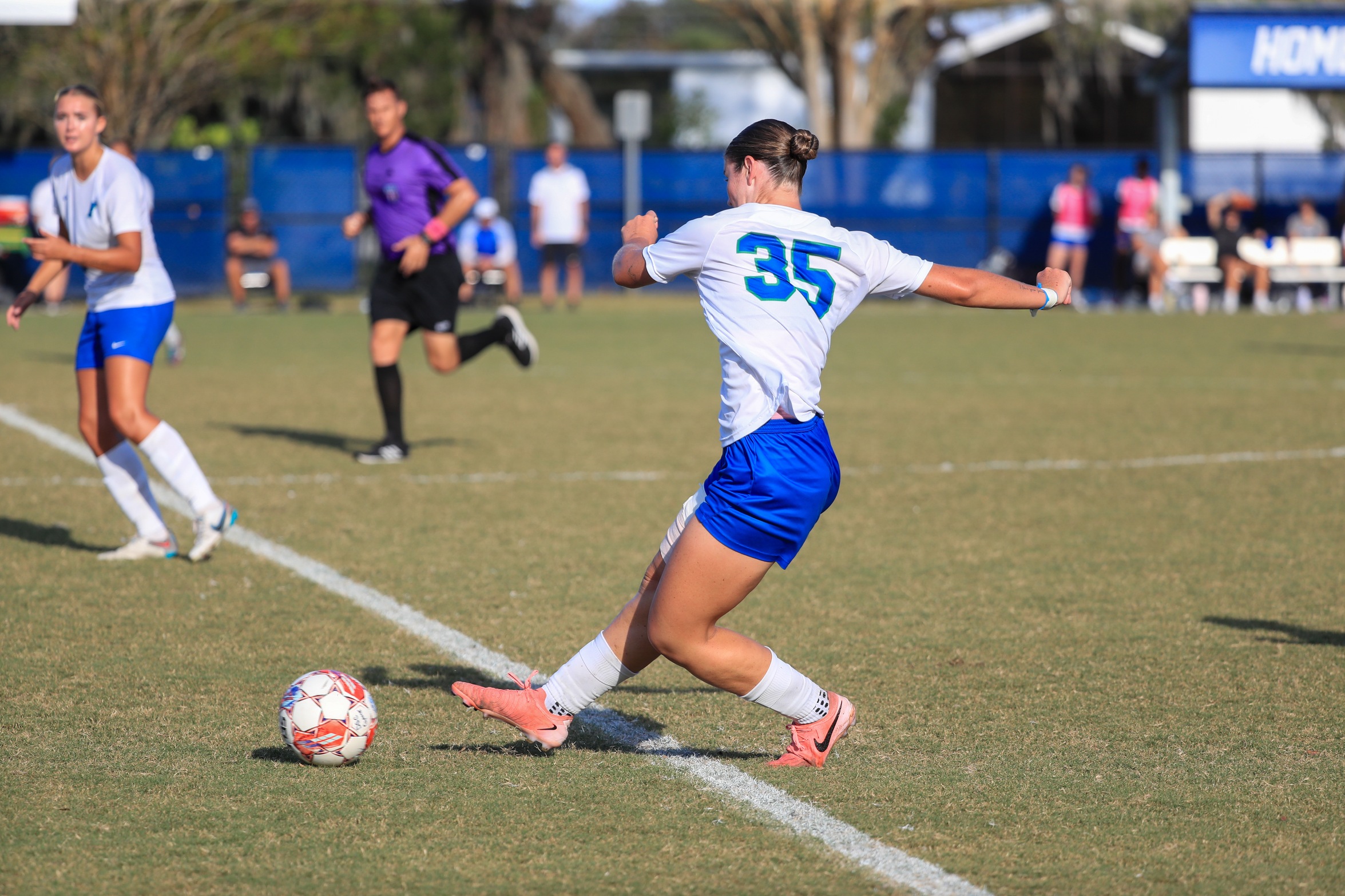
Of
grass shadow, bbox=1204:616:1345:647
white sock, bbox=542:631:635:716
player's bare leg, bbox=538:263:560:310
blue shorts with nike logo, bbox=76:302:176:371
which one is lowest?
grass shadow, bbox=1204:616:1345:647

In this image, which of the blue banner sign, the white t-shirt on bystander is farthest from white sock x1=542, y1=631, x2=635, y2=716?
the blue banner sign

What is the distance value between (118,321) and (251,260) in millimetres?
18554

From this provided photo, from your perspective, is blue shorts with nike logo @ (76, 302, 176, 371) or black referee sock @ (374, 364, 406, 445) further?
black referee sock @ (374, 364, 406, 445)

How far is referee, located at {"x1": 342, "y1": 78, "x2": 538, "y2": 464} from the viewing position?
379 inches

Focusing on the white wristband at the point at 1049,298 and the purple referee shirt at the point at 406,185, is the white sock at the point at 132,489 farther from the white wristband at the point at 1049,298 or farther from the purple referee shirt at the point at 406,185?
the white wristband at the point at 1049,298

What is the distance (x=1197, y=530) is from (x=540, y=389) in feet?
24.4

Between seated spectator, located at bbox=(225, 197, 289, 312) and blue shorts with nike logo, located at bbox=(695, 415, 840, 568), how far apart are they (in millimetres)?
21290

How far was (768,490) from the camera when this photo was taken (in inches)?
162

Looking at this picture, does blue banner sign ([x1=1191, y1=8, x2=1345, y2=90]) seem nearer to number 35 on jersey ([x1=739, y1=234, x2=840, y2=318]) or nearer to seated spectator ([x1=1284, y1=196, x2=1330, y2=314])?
seated spectator ([x1=1284, y1=196, x2=1330, y2=314])

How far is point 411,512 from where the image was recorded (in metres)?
8.39

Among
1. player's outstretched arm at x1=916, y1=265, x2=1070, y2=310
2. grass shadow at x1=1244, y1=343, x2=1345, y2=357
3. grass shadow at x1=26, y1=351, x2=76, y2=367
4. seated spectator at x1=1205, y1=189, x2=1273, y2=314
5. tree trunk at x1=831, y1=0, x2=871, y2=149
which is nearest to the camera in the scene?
player's outstretched arm at x1=916, y1=265, x2=1070, y2=310

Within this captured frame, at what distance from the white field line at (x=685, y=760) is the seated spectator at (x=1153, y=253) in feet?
67.6

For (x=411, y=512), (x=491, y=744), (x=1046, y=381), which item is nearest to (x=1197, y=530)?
(x=411, y=512)

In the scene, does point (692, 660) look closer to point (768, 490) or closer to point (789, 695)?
point (789, 695)
